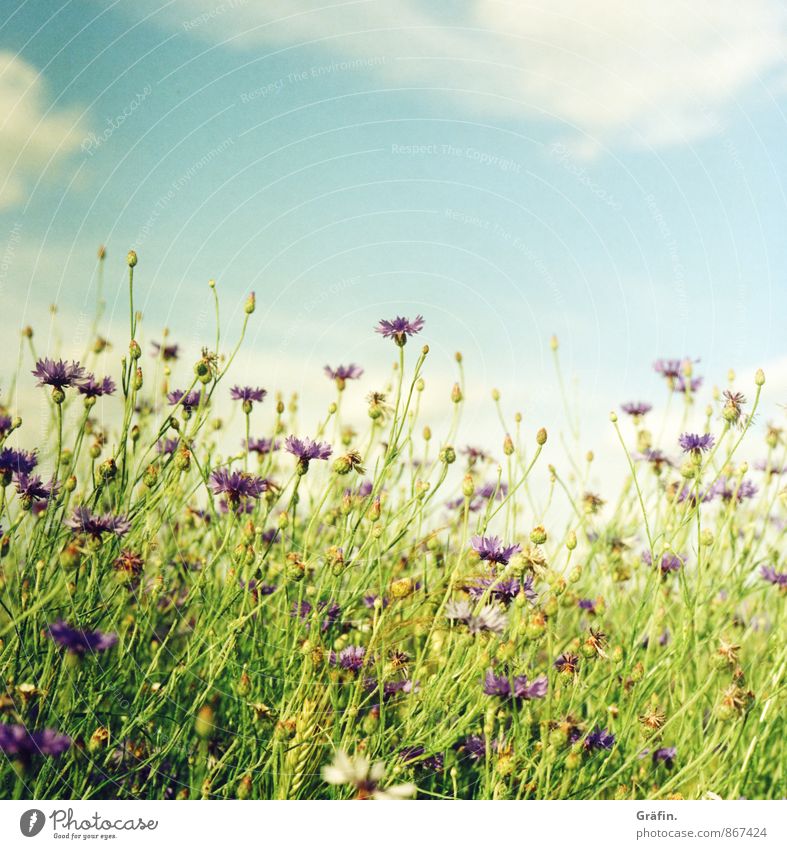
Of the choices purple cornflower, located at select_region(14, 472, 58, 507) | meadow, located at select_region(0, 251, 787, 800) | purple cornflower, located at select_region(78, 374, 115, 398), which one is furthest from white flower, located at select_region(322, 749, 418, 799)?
purple cornflower, located at select_region(78, 374, 115, 398)

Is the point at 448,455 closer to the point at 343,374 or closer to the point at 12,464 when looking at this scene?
the point at 343,374

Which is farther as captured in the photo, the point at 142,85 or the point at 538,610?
the point at 142,85

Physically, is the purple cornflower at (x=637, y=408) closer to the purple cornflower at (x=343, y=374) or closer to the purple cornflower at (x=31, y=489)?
the purple cornflower at (x=343, y=374)

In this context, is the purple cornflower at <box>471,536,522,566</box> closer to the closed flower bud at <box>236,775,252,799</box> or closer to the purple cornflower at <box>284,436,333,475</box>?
the purple cornflower at <box>284,436,333,475</box>

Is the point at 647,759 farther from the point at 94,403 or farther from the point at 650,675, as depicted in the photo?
the point at 94,403

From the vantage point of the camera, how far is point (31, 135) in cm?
110

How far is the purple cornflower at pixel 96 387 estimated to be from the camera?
114cm

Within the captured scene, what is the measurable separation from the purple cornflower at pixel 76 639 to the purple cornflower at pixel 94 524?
14 centimetres

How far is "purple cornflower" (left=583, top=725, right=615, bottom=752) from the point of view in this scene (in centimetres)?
111

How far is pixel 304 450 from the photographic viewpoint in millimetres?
1123

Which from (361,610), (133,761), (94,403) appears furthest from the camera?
(361,610)

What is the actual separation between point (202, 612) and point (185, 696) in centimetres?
13

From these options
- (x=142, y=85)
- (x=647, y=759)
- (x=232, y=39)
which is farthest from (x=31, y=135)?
(x=647, y=759)

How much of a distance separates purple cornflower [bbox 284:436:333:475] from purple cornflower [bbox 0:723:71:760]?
1.54 feet
